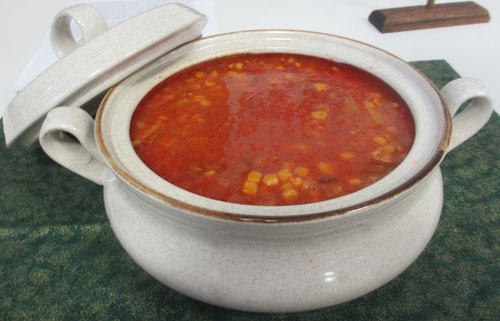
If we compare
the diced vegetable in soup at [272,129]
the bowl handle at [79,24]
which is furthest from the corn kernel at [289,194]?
the bowl handle at [79,24]

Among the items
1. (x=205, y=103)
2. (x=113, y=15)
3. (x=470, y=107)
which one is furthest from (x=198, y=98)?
(x=113, y=15)

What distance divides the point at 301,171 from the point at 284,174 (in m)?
0.05

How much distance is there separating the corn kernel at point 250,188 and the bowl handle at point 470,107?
581 millimetres

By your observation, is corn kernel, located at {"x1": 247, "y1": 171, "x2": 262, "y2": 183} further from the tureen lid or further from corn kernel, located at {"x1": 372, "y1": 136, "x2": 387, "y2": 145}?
the tureen lid

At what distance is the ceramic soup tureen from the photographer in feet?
3.44

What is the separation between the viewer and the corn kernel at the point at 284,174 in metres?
1.19

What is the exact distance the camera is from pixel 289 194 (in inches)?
45.1

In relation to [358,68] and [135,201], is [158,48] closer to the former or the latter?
[135,201]

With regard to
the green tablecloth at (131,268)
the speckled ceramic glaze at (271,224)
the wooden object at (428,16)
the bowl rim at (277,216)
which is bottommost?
the wooden object at (428,16)

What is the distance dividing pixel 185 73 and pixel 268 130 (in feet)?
1.60

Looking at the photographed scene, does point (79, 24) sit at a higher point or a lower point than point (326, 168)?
higher

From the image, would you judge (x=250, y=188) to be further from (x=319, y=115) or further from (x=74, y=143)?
(x=74, y=143)

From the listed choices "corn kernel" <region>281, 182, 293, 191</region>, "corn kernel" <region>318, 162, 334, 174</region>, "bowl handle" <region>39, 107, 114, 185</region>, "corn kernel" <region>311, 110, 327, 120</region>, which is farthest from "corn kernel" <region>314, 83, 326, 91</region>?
"bowl handle" <region>39, 107, 114, 185</region>

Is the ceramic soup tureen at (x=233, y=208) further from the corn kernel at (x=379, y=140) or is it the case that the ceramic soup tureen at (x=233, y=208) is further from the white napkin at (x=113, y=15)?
the white napkin at (x=113, y=15)
